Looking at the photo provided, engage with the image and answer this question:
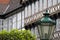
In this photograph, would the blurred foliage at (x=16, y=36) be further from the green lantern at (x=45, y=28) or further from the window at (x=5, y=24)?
the window at (x=5, y=24)

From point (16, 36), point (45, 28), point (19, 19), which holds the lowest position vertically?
point (16, 36)

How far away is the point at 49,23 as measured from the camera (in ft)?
53.0

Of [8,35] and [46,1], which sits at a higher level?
[46,1]

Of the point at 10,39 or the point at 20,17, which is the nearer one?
the point at 10,39

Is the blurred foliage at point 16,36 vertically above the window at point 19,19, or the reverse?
the window at point 19,19

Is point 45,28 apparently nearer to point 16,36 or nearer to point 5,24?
point 16,36

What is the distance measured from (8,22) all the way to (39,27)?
4589 cm

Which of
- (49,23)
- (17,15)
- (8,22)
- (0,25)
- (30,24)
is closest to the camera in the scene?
(49,23)

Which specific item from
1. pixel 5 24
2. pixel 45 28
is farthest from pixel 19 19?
pixel 45 28

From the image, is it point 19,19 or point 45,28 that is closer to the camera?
point 45,28

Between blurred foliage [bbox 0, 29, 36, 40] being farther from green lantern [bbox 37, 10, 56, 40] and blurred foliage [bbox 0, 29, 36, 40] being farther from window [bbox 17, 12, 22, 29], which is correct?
green lantern [bbox 37, 10, 56, 40]

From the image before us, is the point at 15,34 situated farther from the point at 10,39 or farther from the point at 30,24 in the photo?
the point at 30,24

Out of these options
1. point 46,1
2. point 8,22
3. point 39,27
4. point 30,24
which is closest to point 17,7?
point 8,22

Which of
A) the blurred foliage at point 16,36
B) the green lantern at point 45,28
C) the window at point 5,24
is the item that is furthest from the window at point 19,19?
the green lantern at point 45,28
